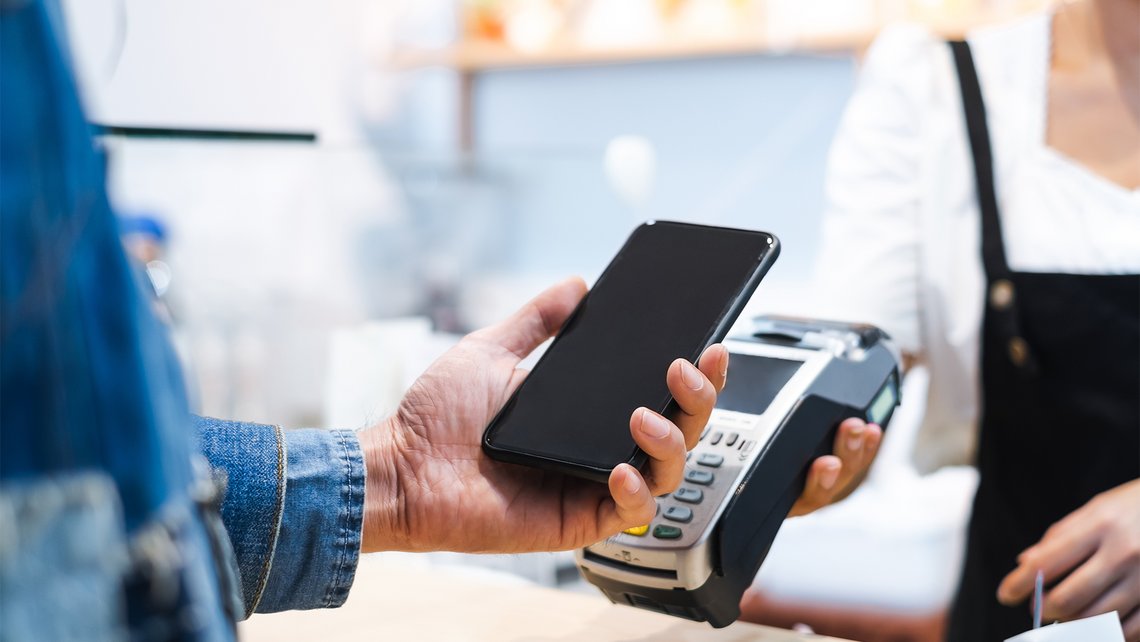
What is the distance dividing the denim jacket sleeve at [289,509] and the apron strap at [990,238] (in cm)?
46

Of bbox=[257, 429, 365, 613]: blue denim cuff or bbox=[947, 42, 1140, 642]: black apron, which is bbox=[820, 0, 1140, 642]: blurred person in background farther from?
bbox=[257, 429, 365, 613]: blue denim cuff

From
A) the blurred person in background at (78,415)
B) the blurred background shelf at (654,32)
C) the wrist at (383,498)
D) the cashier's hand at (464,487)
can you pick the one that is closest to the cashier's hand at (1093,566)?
the cashier's hand at (464,487)

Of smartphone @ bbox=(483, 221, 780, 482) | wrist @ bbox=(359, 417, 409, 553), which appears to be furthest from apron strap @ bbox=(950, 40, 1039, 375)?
wrist @ bbox=(359, 417, 409, 553)

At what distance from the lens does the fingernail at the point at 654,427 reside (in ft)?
1.39

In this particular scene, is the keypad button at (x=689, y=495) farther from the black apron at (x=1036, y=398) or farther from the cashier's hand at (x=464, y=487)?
the black apron at (x=1036, y=398)

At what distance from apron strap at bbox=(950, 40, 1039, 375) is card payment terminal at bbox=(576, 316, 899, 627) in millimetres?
199

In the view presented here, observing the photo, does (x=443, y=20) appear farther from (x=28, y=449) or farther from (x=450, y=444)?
(x=28, y=449)

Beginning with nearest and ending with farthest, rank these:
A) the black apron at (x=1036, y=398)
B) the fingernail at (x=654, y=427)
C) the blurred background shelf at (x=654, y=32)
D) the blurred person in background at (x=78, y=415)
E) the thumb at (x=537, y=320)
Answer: the blurred person in background at (x=78, y=415) → the fingernail at (x=654, y=427) → the thumb at (x=537, y=320) → the black apron at (x=1036, y=398) → the blurred background shelf at (x=654, y=32)

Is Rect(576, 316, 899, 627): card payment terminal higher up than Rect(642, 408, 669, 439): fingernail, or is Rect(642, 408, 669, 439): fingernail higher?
Rect(642, 408, 669, 439): fingernail

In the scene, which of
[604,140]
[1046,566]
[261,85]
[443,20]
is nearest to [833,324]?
[1046,566]

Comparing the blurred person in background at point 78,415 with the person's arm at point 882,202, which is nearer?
the blurred person in background at point 78,415

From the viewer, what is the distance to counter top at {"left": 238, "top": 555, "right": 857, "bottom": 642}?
480 mm

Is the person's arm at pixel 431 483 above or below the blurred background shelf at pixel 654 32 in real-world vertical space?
below

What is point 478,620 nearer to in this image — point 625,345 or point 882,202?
point 625,345
